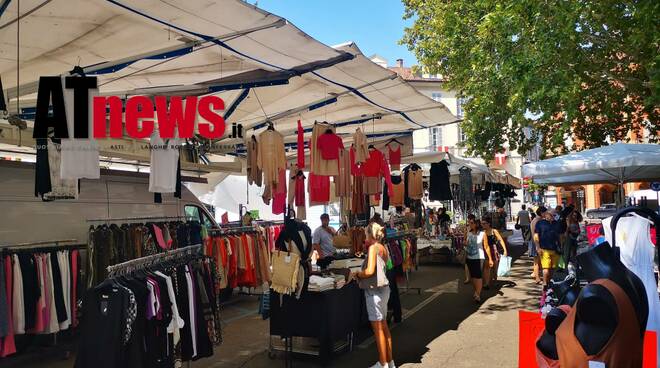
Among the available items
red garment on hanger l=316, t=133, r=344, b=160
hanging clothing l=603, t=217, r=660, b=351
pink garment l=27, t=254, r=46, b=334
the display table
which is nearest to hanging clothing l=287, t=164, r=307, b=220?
red garment on hanger l=316, t=133, r=344, b=160

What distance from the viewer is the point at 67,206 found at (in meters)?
7.36

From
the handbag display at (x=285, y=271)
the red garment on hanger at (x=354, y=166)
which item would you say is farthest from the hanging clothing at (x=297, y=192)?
the handbag display at (x=285, y=271)

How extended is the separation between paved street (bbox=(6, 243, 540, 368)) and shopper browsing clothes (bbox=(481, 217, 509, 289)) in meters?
0.43

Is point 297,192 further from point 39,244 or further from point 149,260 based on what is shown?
point 149,260

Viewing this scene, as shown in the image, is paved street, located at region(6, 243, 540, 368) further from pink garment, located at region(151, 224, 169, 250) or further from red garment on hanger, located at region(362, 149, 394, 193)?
red garment on hanger, located at region(362, 149, 394, 193)

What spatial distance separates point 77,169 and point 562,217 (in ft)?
32.7

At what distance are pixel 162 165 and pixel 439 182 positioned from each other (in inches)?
321

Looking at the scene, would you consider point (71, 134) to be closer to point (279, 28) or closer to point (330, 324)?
point (279, 28)

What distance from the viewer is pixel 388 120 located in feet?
32.1

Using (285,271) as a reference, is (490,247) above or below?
below

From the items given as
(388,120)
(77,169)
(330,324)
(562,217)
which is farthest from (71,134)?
(562,217)

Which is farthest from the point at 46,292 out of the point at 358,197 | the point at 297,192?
the point at 358,197

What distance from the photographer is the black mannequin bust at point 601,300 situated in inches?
93.0

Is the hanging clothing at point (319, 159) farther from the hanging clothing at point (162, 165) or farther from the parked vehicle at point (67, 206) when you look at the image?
the parked vehicle at point (67, 206)
